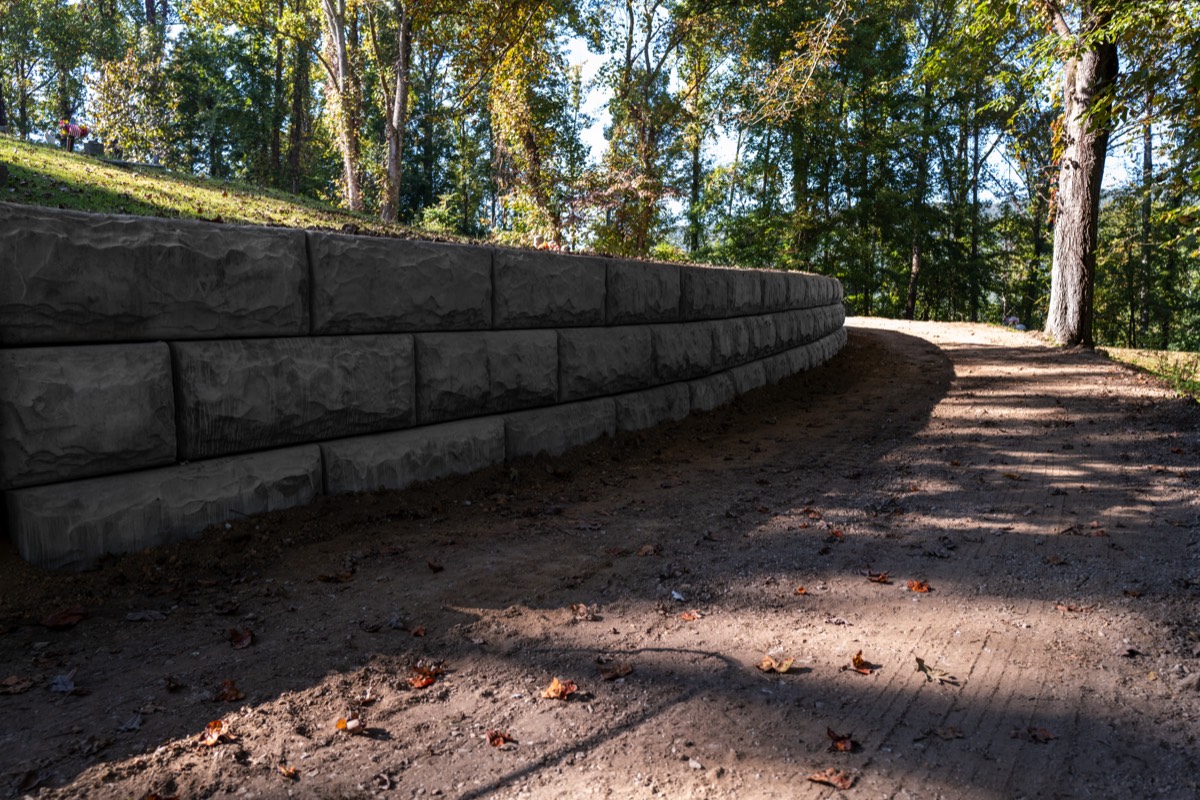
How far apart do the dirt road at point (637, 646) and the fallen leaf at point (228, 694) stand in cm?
2

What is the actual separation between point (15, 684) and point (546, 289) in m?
3.80

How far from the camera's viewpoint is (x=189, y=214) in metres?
7.51

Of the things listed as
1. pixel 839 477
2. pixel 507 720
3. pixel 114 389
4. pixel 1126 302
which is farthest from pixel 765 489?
pixel 1126 302

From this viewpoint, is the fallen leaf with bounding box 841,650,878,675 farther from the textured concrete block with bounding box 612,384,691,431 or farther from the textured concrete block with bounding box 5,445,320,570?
the textured concrete block with bounding box 612,384,691,431

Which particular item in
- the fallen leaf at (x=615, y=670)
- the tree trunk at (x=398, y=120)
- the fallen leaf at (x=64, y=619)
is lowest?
the fallen leaf at (x=615, y=670)

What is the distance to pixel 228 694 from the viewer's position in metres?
2.55

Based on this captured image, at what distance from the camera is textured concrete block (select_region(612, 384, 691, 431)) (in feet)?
21.0

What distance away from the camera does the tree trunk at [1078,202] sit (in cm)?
1193

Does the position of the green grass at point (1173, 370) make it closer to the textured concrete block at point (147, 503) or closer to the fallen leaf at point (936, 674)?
the fallen leaf at point (936, 674)

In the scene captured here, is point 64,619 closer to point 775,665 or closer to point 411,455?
point 411,455

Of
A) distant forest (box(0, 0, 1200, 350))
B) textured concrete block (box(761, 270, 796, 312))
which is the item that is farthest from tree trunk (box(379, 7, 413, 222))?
textured concrete block (box(761, 270, 796, 312))

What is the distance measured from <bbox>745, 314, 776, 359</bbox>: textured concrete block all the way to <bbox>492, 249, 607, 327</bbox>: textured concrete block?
3232 millimetres

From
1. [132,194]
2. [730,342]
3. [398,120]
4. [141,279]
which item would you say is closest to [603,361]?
[730,342]

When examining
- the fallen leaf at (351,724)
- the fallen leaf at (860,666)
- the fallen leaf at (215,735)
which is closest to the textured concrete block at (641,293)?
the fallen leaf at (860,666)
